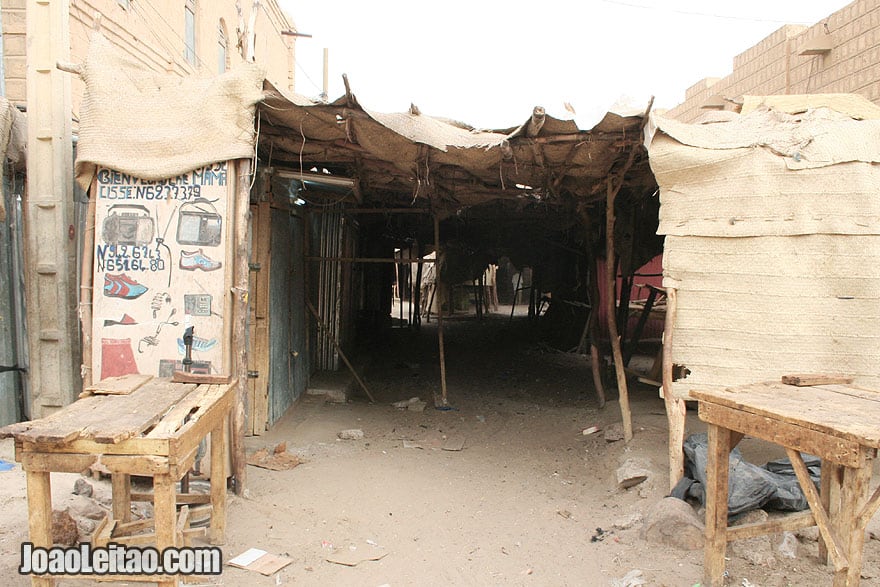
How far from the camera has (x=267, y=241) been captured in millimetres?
5645

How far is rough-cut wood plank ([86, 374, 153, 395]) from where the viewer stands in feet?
10.1

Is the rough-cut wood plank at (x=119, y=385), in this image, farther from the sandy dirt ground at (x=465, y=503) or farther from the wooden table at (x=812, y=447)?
the wooden table at (x=812, y=447)

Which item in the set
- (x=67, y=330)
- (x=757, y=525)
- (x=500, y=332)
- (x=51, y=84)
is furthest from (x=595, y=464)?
(x=500, y=332)

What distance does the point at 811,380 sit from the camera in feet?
10.5

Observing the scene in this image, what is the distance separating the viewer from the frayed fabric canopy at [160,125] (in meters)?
4.18

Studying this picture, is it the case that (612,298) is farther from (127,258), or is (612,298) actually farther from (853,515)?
(127,258)

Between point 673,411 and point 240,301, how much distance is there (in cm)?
338

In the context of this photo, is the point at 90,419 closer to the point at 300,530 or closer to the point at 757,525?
the point at 300,530

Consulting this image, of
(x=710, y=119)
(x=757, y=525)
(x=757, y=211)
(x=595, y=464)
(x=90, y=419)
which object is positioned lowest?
(x=595, y=464)

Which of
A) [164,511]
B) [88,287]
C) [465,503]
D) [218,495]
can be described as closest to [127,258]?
[88,287]

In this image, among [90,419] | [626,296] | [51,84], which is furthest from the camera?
[626,296]

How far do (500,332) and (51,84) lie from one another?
11.5 m

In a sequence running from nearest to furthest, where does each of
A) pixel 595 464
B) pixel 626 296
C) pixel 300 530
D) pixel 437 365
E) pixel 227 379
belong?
pixel 227 379
pixel 300 530
pixel 595 464
pixel 626 296
pixel 437 365

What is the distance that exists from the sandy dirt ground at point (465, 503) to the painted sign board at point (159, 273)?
3.41 feet
